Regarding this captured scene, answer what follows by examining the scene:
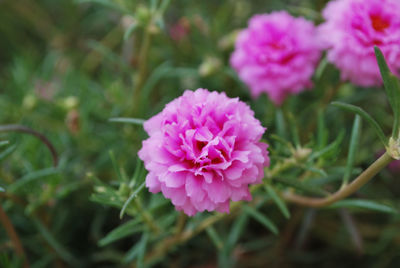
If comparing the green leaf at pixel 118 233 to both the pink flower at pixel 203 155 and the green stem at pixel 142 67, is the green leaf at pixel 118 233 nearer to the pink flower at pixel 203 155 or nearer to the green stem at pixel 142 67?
the pink flower at pixel 203 155

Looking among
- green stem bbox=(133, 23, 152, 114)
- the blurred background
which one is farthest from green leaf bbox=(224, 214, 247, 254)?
green stem bbox=(133, 23, 152, 114)

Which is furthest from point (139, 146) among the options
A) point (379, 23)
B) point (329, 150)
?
point (379, 23)

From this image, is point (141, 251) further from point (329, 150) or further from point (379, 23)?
point (379, 23)

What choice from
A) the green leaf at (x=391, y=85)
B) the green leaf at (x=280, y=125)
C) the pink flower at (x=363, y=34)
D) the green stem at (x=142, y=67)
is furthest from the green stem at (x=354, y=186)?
the green stem at (x=142, y=67)

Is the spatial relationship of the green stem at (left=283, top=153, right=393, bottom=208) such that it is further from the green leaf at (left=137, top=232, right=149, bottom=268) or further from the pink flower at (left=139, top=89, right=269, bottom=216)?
the green leaf at (left=137, top=232, right=149, bottom=268)

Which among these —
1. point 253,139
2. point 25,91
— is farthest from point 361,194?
point 25,91

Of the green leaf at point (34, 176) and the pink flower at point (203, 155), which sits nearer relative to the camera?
the pink flower at point (203, 155)
